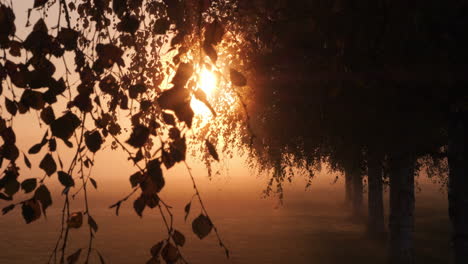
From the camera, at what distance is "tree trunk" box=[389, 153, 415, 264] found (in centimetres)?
1661

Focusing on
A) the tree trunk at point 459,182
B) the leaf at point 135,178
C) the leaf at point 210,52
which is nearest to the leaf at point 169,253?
the leaf at point 135,178

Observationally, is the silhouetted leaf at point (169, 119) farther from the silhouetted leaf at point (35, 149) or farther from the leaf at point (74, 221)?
the leaf at point (74, 221)

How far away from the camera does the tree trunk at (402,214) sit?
54.5ft

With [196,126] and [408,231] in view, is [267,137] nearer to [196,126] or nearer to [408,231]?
[196,126]

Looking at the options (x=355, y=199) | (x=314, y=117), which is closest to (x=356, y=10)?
(x=314, y=117)

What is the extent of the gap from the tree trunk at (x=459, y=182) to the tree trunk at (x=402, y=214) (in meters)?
5.94

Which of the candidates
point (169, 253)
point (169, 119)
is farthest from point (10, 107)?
point (169, 253)

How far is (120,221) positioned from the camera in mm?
37875

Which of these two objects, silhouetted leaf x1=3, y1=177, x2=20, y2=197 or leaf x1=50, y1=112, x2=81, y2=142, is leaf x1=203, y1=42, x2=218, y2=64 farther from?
silhouetted leaf x1=3, y1=177, x2=20, y2=197

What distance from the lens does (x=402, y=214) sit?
16656 millimetres

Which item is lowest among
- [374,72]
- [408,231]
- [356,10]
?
[408,231]

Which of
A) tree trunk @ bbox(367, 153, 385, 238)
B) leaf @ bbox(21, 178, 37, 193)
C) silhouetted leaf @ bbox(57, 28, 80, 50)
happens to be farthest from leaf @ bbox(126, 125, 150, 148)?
tree trunk @ bbox(367, 153, 385, 238)

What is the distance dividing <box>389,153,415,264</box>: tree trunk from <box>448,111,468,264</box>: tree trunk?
19.5 feet

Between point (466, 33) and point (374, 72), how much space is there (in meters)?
1.35
